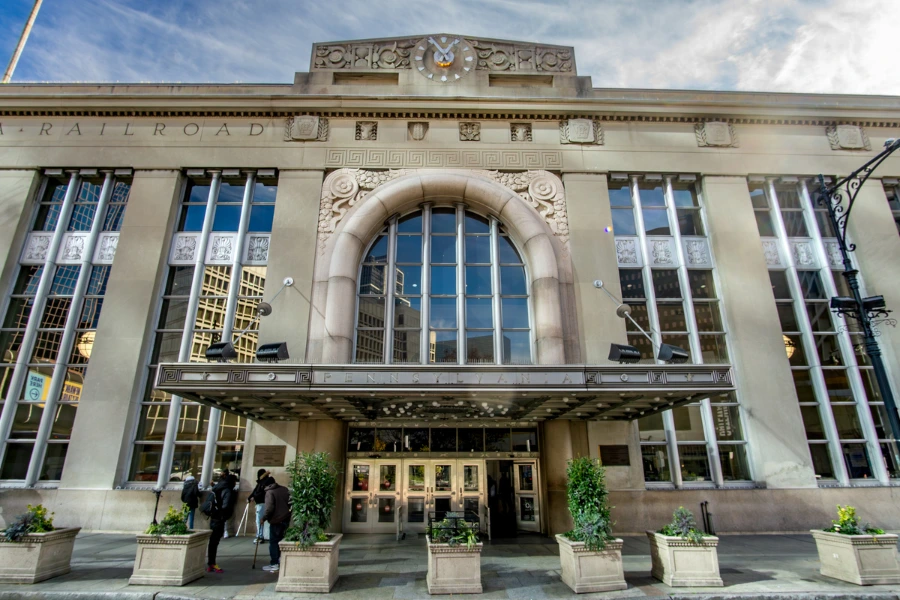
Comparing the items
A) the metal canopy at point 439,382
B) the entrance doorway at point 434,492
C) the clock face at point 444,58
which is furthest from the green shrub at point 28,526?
the clock face at point 444,58

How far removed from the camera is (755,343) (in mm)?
15602

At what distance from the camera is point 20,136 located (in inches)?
690

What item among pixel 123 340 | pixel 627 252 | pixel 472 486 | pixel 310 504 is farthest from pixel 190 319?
pixel 627 252

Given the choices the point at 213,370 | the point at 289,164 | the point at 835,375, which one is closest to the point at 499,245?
the point at 289,164

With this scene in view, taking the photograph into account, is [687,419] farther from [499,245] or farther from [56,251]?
[56,251]

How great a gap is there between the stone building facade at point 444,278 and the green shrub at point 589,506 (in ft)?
8.96

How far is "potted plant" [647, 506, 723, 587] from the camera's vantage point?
8.55 m

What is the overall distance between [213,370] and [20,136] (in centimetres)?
1455

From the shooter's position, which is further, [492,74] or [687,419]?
[492,74]

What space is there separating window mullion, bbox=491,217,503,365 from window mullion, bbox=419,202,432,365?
2.17 meters

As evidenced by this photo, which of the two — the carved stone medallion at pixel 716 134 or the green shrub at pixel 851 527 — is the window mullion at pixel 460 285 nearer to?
the carved stone medallion at pixel 716 134

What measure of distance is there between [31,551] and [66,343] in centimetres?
877

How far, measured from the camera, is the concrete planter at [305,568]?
27.9 ft

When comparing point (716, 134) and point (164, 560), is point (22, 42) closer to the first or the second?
point (164, 560)
